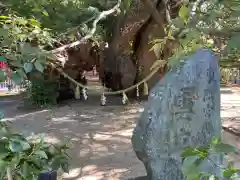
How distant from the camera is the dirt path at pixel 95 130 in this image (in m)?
3.97

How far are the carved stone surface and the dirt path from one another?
1.04 metres

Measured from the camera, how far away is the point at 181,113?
263 centimetres

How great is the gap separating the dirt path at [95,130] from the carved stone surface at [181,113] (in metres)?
1.04

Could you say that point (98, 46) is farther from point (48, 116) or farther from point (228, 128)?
point (228, 128)

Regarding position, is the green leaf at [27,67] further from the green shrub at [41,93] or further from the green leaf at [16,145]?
the green shrub at [41,93]

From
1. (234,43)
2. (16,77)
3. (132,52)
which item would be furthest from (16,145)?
(132,52)

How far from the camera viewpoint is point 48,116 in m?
6.91

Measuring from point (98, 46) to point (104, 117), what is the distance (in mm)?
2548

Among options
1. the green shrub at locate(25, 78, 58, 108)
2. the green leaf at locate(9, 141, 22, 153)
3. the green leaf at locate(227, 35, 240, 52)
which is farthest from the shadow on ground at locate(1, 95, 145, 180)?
the green leaf at locate(227, 35, 240, 52)

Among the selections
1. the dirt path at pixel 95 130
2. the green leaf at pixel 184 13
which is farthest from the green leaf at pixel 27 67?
the dirt path at pixel 95 130

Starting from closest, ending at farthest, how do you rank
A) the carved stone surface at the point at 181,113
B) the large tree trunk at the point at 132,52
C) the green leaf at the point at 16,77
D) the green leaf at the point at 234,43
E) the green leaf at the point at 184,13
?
the green leaf at the point at 234,43, the green leaf at the point at 184,13, the green leaf at the point at 16,77, the carved stone surface at the point at 181,113, the large tree trunk at the point at 132,52

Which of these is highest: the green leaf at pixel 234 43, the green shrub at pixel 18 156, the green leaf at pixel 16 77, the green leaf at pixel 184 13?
the green leaf at pixel 184 13

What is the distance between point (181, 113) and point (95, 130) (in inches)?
128

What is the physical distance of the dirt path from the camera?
397 cm
